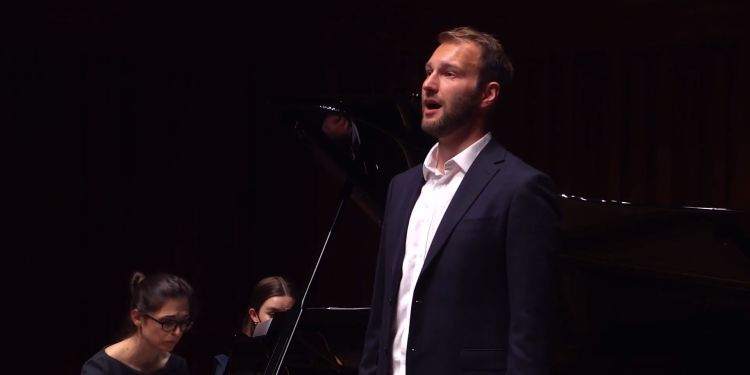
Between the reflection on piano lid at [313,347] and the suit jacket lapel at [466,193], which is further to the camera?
the reflection on piano lid at [313,347]

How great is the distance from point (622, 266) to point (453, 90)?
0.84m

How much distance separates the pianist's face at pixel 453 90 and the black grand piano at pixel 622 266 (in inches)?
22.8

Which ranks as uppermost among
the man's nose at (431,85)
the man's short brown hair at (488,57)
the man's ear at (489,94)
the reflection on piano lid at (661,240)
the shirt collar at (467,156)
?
the man's short brown hair at (488,57)

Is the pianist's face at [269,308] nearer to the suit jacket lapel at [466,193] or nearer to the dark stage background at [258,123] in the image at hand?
the dark stage background at [258,123]

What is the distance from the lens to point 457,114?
1.51m

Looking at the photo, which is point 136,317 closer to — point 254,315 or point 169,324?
point 169,324

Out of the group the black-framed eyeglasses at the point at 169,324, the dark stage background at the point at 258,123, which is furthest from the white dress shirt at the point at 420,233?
the dark stage background at the point at 258,123

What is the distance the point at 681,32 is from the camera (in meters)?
3.56

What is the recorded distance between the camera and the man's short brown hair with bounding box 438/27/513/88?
153 cm

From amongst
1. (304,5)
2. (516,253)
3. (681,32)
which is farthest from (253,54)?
(516,253)

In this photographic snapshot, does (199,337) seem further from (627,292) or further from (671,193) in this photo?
(627,292)

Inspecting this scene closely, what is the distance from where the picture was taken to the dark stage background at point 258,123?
3.62m

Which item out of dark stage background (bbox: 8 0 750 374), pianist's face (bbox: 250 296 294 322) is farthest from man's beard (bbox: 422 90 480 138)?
dark stage background (bbox: 8 0 750 374)

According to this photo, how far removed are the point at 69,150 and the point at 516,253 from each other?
305 centimetres
